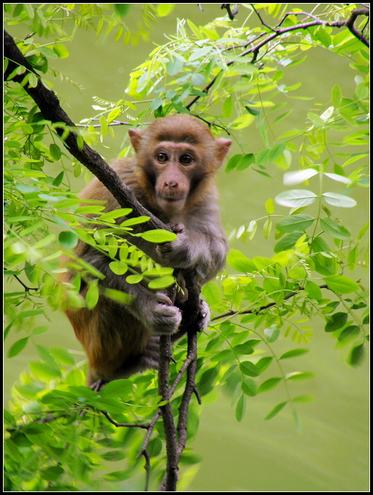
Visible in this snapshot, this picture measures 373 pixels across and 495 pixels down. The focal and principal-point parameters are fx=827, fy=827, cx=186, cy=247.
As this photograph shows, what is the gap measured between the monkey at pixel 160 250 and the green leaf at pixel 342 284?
0.75 metres

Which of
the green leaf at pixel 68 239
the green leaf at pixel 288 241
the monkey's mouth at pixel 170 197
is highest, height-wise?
the monkey's mouth at pixel 170 197

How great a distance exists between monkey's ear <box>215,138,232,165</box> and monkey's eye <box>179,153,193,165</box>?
0.85 feet

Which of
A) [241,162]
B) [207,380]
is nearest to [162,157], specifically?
[241,162]

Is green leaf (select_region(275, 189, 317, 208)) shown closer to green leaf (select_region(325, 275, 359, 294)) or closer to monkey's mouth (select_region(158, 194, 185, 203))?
green leaf (select_region(325, 275, 359, 294))

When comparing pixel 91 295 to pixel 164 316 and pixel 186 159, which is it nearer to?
pixel 164 316

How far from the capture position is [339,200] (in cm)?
264

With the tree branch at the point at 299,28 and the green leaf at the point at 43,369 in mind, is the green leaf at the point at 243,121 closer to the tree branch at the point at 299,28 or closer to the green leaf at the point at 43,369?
the tree branch at the point at 299,28

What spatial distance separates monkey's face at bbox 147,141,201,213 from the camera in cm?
378

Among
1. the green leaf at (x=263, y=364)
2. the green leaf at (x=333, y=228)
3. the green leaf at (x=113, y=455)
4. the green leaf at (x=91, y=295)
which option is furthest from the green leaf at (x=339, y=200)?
the green leaf at (x=113, y=455)

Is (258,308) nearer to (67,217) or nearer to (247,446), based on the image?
(67,217)

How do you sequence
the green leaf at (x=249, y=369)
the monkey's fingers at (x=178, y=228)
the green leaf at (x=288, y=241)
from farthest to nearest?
the monkey's fingers at (x=178, y=228) < the green leaf at (x=249, y=369) < the green leaf at (x=288, y=241)

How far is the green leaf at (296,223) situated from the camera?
2.95m

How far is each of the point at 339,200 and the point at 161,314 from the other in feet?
4.24

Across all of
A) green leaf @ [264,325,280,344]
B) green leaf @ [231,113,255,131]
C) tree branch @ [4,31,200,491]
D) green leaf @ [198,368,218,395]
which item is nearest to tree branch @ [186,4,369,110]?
green leaf @ [231,113,255,131]
